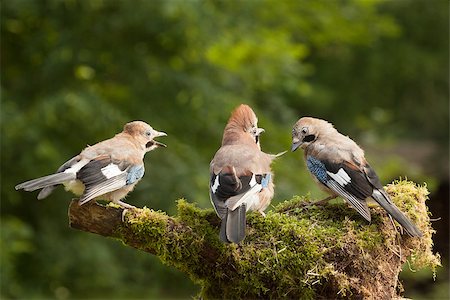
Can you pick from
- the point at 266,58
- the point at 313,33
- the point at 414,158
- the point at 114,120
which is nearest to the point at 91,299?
the point at 114,120

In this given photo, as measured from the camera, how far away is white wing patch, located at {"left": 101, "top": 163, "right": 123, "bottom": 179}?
595cm

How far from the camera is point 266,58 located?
48.8 feet

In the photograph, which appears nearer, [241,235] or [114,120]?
[241,235]

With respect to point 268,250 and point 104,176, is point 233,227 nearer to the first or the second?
point 268,250

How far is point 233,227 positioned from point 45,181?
1.45m

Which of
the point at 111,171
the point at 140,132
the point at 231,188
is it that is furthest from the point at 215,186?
the point at 140,132

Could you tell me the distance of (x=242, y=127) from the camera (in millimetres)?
6668

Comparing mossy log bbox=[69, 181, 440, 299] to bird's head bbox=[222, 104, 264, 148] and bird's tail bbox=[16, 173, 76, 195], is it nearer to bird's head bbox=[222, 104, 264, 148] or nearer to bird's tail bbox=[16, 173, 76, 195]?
bird's tail bbox=[16, 173, 76, 195]

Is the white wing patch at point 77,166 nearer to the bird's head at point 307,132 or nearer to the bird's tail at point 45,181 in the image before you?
the bird's tail at point 45,181

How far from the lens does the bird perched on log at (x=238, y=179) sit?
17.4 feet

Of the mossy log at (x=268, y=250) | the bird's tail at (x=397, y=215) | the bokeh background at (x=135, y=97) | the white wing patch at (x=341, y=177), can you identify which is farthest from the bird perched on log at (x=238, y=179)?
the bokeh background at (x=135, y=97)

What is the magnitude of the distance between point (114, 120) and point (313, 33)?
633 cm

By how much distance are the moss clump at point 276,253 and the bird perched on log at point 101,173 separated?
1.28 ft

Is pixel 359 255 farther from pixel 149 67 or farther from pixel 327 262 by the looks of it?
pixel 149 67
